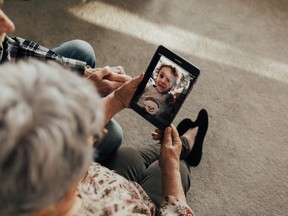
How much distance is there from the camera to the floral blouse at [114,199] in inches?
28.0

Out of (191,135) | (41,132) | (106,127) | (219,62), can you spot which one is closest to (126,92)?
(106,127)

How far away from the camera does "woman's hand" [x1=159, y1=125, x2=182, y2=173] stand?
3.22ft

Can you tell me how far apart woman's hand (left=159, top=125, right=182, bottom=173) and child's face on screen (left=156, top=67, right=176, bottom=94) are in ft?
0.34

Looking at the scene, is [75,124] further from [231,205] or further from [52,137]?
[231,205]

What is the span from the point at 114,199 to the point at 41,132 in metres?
0.36

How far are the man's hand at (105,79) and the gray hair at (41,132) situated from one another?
0.58m

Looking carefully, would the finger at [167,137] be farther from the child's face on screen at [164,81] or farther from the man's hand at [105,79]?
the man's hand at [105,79]

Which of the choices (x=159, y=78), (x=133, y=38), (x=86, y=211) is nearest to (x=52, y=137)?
(x=86, y=211)

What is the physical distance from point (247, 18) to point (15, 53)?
1192 mm

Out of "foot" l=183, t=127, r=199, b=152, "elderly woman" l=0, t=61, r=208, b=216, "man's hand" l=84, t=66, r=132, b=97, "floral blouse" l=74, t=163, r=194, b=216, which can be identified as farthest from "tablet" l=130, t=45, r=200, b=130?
"elderly woman" l=0, t=61, r=208, b=216

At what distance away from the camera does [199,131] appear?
1.39 metres

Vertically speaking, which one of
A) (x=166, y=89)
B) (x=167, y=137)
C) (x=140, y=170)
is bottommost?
(x=140, y=170)

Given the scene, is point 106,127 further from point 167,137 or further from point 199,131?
point 199,131

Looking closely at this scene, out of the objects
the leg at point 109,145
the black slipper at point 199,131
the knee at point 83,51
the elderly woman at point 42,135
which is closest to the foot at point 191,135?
the black slipper at point 199,131
